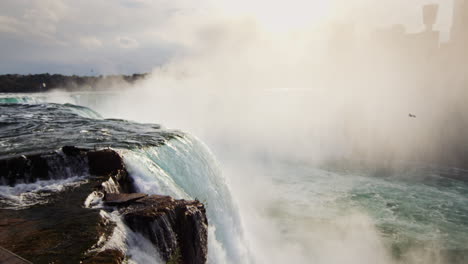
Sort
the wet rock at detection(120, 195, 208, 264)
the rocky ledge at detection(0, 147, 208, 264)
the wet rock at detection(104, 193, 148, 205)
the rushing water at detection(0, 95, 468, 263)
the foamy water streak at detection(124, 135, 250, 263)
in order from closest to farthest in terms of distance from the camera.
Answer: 1. the rocky ledge at detection(0, 147, 208, 264)
2. the wet rock at detection(120, 195, 208, 264)
3. the wet rock at detection(104, 193, 148, 205)
4. the foamy water streak at detection(124, 135, 250, 263)
5. the rushing water at detection(0, 95, 468, 263)

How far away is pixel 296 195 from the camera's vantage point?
19.8 meters

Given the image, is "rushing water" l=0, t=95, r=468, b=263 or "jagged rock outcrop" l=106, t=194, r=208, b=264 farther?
"rushing water" l=0, t=95, r=468, b=263

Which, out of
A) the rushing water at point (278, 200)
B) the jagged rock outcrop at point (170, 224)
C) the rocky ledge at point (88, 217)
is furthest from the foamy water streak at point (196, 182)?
the jagged rock outcrop at point (170, 224)

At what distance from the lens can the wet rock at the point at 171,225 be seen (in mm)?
4658

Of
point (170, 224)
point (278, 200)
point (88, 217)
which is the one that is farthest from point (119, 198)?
point (278, 200)

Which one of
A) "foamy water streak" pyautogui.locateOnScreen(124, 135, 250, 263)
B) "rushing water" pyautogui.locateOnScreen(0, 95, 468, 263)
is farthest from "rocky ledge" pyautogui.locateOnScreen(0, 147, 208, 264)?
"foamy water streak" pyautogui.locateOnScreen(124, 135, 250, 263)

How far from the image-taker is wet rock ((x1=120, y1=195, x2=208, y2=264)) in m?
4.66

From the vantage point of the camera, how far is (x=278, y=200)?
18781 millimetres

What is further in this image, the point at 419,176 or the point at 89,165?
the point at 419,176

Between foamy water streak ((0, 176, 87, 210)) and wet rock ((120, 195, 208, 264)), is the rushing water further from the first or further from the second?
wet rock ((120, 195, 208, 264))

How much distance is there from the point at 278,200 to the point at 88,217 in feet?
49.3

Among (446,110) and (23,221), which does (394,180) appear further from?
(446,110)

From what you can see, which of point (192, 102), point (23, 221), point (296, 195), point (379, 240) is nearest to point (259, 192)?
point (296, 195)

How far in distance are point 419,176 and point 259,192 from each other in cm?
1691
